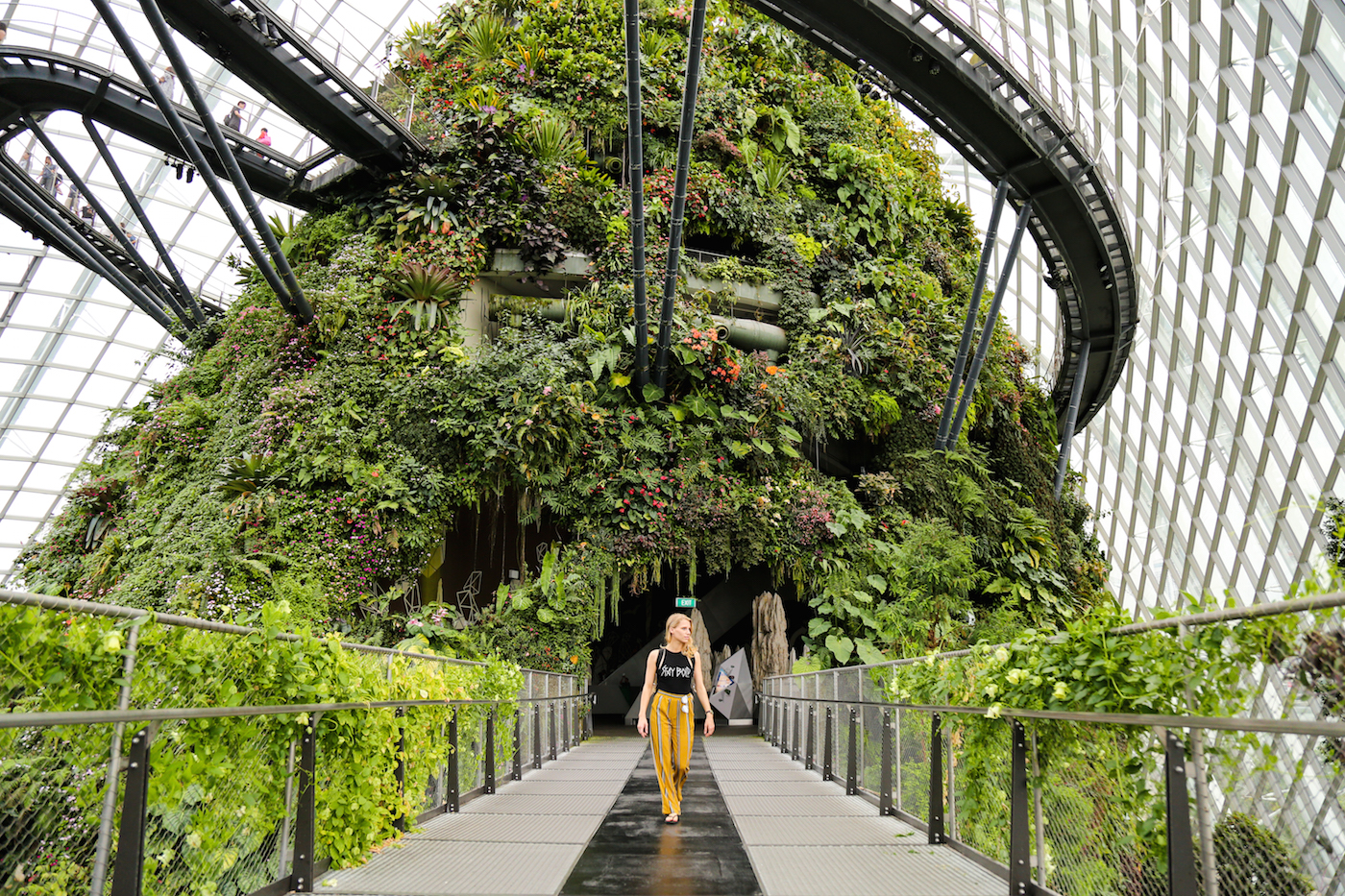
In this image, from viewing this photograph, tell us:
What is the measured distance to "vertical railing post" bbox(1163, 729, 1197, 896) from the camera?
8.56 feet

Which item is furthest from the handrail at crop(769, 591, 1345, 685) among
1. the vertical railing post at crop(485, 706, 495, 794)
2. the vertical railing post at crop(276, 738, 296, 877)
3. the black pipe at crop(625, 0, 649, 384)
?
the black pipe at crop(625, 0, 649, 384)

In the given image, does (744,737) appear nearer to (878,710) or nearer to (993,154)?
(878,710)

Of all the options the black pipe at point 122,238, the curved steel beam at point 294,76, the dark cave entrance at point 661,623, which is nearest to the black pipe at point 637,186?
the curved steel beam at point 294,76

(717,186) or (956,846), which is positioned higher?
(717,186)

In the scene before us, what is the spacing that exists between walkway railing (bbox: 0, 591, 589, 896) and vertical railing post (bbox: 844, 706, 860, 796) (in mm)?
3574

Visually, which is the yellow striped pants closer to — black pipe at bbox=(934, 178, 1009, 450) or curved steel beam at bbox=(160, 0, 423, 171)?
black pipe at bbox=(934, 178, 1009, 450)

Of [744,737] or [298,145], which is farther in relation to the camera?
[298,145]

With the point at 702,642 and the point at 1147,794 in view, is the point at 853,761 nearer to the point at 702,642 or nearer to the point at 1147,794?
the point at 1147,794

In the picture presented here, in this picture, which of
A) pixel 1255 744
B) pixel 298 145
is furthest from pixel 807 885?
pixel 298 145

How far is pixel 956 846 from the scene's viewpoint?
4.76m

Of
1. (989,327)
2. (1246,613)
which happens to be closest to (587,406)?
(989,327)

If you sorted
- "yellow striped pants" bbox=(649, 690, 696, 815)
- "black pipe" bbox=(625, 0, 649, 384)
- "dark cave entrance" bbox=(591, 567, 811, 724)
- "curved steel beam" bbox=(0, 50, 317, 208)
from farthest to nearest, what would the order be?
"dark cave entrance" bbox=(591, 567, 811, 724), "curved steel beam" bbox=(0, 50, 317, 208), "black pipe" bbox=(625, 0, 649, 384), "yellow striped pants" bbox=(649, 690, 696, 815)

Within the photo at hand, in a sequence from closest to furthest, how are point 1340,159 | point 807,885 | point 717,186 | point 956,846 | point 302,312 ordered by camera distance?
point 807,885
point 956,846
point 1340,159
point 302,312
point 717,186

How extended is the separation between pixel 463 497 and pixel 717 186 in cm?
779
